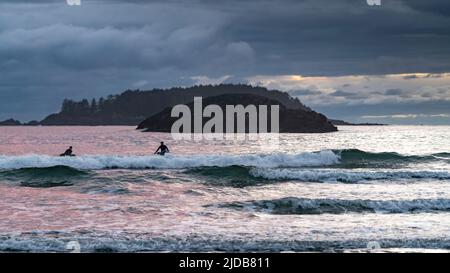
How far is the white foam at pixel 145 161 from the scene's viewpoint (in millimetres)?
32219

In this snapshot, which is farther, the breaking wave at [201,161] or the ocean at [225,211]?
the breaking wave at [201,161]

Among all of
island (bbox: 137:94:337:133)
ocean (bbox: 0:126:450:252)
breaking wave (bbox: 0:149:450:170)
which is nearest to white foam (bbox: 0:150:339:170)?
breaking wave (bbox: 0:149:450:170)

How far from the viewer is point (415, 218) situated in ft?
47.6

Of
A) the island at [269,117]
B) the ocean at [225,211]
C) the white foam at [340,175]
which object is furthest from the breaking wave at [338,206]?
the island at [269,117]

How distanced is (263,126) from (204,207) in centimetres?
11232

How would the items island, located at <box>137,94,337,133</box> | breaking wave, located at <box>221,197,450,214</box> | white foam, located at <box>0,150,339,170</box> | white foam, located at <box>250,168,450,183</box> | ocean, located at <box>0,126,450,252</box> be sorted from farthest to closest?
island, located at <box>137,94,337,133</box> < white foam, located at <box>0,150,339,170</box> < white foam, located at <box>250,168,450,183</box> < breaking wave, located at <box>221,197,450,214</box> < ocean, located at <box>0,126,450,252</box>

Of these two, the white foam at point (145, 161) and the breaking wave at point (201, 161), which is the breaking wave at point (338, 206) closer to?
the breaking wave at point (201, 161)

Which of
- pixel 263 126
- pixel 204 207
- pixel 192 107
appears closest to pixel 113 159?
pixel 204 207

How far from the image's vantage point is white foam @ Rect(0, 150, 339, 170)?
32219 mm

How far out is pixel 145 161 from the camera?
109 feet

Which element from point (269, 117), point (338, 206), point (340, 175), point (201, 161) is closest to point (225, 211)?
point (338, 206)

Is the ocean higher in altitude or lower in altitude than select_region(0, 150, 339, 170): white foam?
lower

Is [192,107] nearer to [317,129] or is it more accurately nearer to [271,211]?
[317,129]

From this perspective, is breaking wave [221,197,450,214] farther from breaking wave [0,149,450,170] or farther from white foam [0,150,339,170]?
white foam [0,150,339,170]
